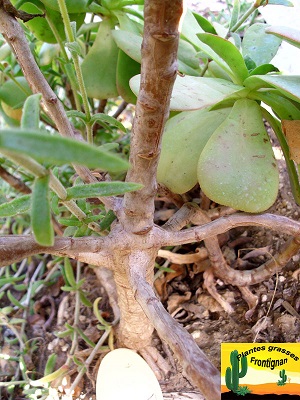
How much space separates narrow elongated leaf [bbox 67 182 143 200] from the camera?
0.43 metres

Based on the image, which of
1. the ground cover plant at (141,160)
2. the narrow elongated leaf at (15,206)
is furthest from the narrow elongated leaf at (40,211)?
the narrow elongated leaf at (15,206)

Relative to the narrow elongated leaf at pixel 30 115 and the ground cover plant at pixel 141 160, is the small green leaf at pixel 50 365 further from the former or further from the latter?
the narrow elongated leaf at pixel 30 115

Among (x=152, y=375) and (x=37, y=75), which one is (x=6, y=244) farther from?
(x=152, y=375)

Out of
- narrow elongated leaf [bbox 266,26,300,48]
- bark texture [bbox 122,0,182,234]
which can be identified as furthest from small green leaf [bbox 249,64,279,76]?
bark texture [bbox 122,0,182,234]

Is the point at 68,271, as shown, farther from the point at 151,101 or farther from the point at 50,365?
the point at 151,101

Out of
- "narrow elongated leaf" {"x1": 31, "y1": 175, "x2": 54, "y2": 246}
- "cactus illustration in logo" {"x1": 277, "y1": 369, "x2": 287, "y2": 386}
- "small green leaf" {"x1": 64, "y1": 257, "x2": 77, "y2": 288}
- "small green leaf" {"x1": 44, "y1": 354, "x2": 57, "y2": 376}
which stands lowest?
"small green leaf" {"x1": 44, "y1": 354, "x2": 57, "y2": 376}

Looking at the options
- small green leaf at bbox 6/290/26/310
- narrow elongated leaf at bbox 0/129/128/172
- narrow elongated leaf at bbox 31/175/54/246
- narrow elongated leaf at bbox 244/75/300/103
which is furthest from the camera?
small green leaf at bbox 6/290/26/310

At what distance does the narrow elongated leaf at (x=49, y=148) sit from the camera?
0.78ft

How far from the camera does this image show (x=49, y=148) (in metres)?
0.25

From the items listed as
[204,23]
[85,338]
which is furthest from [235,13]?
[85,338]

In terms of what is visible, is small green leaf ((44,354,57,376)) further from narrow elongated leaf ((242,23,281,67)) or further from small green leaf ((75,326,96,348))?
narrow elongated leaf ((242,23,281,67))

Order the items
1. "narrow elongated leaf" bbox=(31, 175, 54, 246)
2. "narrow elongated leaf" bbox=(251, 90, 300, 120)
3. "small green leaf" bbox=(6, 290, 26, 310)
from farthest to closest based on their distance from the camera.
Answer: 1. "small green leaf" bbox=(6, 290, 26, 310)
2. "narrow elongated leaf" bbox=(251, 90, 300, 120)
3. "narrow elongated leaf" bbox=(31, 175, 54, 246)

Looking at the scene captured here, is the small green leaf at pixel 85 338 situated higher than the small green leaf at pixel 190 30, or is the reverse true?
the small green leaf at pixel 190 30

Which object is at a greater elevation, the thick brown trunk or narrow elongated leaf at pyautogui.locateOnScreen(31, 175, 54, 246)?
narrow elongated leaf at pyautogui.locateOnScreen(31, 175, 54, 246)
